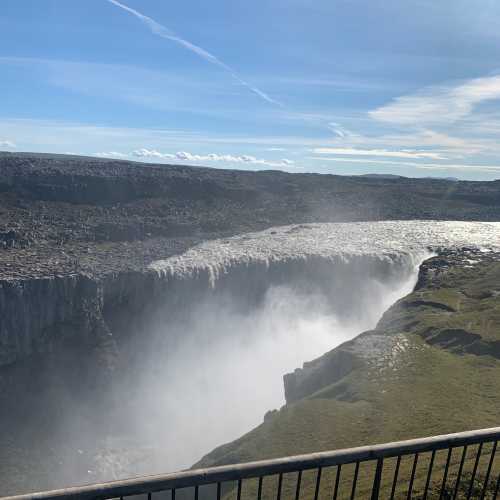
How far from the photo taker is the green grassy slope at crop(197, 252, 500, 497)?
17.0 m

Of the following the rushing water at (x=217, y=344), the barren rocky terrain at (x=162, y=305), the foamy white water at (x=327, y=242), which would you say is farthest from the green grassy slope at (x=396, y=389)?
the foamy white water at (x=327, y=242)

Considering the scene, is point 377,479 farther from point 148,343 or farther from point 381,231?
point 381,231

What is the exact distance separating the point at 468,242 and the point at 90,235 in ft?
175

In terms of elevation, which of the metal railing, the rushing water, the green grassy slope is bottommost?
the rushing water

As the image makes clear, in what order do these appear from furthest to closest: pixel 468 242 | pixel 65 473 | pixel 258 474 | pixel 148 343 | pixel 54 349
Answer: pixel 468 242 < pixel 148 343 < pixel 54 349 < pixel 65 473 < pixel 258 474

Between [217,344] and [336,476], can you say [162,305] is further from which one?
[336,476]

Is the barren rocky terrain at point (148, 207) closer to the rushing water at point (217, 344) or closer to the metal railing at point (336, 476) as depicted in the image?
the rushing water at point (217, 344)

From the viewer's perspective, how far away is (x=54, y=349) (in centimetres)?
4625

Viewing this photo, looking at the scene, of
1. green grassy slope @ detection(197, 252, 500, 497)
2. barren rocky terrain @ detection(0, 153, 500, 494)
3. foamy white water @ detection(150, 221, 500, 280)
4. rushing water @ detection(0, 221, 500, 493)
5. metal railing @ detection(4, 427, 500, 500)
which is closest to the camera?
metal railing @ detection(4, 427, 500, 500)

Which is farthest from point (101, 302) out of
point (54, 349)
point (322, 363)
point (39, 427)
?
point (322, 363)

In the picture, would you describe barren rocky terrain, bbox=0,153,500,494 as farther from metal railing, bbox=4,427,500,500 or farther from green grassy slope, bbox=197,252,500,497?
metal railing, bbox=4,427,500,500

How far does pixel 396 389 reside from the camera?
2014cm

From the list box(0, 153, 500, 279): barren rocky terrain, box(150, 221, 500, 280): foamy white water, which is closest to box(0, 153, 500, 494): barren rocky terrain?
box(0, 153, 500, 279): barren rocky terrain

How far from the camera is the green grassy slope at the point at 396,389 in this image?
17047 millimetres
